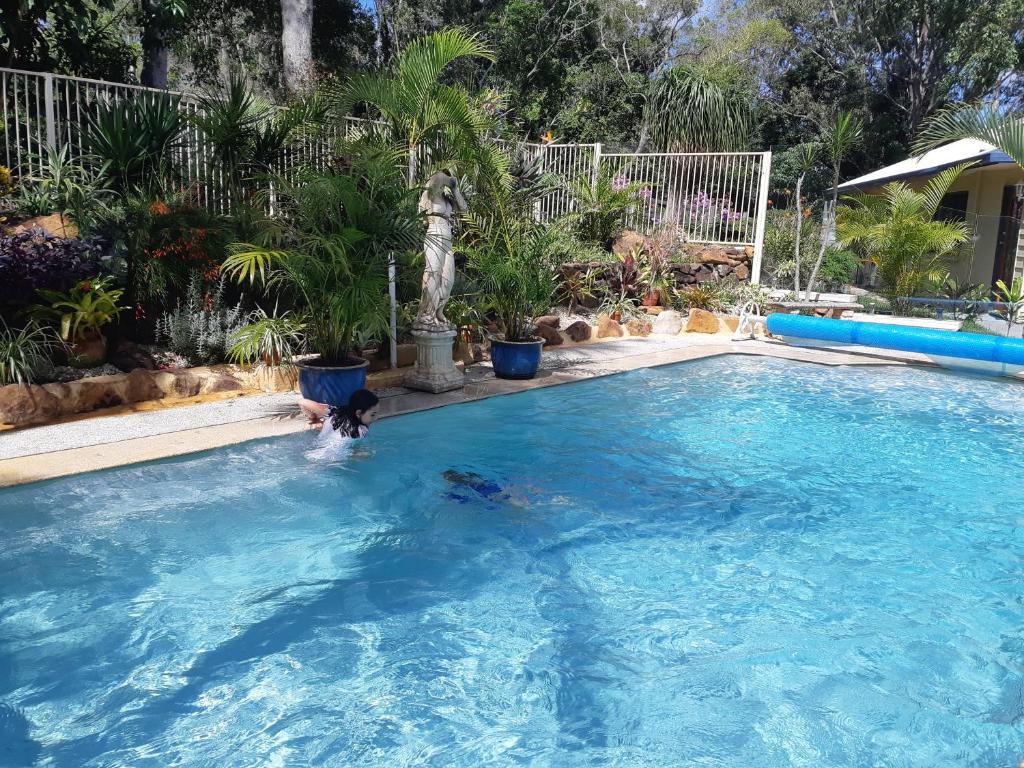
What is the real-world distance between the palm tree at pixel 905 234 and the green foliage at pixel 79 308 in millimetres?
11515

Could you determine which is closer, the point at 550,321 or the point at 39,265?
the point at 39,265

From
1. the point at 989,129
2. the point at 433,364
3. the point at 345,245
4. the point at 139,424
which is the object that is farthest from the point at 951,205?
the point at 139,424

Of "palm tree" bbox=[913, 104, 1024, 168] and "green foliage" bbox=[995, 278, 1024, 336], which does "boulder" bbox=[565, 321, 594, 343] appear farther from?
"green foliage" bbox=[995, 278, 1024, 336]

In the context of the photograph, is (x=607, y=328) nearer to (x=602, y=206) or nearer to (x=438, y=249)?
(x=602, y=206)

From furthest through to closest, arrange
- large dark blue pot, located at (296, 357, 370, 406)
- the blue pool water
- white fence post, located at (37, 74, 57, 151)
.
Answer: white fence post, located at (37, 74, 57, 151)
large dark blue pot, located at (296, 357, 370, 406)
the blue pool water

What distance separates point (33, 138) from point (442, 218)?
4.06 m

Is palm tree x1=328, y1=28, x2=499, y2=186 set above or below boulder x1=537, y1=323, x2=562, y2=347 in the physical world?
above

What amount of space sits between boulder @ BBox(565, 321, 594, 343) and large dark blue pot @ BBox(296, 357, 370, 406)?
4.90m

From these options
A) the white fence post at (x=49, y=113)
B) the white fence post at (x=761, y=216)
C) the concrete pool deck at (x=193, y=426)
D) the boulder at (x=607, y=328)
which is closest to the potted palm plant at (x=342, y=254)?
the concrete pool deck at (x=193, y=426)

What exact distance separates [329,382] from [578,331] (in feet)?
17.1

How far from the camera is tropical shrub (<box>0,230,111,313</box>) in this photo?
6.18m

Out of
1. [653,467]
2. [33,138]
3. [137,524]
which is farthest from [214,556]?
[33,138]

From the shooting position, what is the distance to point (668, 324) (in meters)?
12.3

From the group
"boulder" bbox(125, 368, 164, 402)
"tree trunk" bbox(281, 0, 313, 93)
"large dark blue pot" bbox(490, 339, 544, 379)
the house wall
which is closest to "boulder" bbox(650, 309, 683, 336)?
"large dark blue pot" bbox(490, 339, 544, 379)
